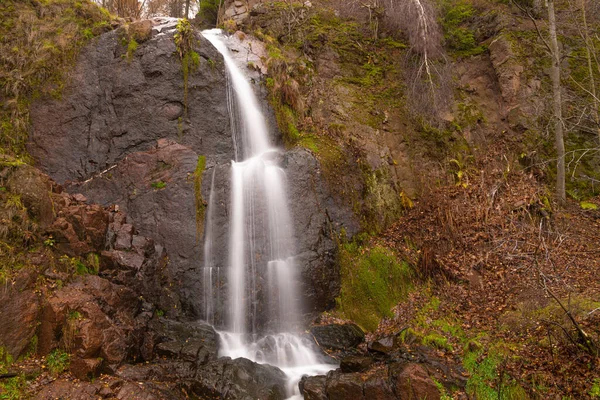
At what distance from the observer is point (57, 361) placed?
598cm

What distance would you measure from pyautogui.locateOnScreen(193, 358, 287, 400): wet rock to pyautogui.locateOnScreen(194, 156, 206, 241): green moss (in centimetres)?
338

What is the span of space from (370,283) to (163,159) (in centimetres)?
649

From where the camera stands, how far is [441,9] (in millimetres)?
15773

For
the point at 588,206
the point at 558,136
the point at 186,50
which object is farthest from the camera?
the point at 186,50

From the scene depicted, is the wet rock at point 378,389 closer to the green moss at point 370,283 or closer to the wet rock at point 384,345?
the wet rock at point 384,345

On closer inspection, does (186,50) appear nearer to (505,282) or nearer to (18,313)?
(18,313)

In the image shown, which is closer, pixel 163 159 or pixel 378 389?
pixel 378 389

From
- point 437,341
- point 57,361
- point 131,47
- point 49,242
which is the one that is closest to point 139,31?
point 131,47

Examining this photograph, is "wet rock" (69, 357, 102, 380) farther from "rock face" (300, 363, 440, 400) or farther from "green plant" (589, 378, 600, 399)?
"green plant" (589, 378, 600, 399)

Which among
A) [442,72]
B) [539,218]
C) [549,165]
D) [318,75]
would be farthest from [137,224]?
[549,165]

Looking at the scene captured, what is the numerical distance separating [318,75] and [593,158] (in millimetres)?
9874

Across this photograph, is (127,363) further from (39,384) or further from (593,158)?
(593,158)

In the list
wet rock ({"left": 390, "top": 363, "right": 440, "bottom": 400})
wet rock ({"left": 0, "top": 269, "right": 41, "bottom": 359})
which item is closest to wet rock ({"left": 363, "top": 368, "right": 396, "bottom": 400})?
wet rock ({"left": 390, "top": 363, "right": 440, "bottom": 400})

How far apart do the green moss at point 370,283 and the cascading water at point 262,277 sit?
4.66 ft
